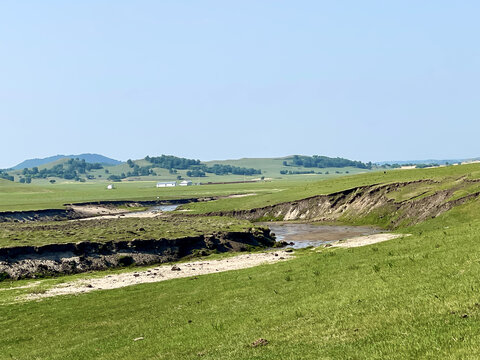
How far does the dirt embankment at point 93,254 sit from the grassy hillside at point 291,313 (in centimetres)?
2109

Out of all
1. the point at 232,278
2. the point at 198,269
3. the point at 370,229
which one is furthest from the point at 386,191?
the point at 232,278

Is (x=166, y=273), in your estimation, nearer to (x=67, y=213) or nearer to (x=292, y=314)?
(x=292, y=314)

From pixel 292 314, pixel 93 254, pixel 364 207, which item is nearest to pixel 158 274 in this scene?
pixel 93 254

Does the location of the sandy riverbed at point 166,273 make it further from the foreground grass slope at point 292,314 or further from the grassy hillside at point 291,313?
the foreground grass slope at point 292,314

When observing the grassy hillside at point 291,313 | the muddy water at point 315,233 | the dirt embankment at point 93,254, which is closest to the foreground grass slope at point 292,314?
the grassy hillside at point 291,313

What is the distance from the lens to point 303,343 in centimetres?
2197

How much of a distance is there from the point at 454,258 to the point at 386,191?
89274 mm

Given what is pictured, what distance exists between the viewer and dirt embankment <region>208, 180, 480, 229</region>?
95.8 m

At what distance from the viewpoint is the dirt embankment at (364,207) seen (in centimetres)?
9575

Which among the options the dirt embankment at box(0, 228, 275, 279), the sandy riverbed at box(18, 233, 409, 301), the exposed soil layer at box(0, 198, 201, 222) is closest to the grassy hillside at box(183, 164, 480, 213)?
the exposed soil layer at box(0, 198, 201, 222)

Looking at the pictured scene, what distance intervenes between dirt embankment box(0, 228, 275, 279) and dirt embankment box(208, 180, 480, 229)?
112 ft

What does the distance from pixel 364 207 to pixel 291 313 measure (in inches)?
3609

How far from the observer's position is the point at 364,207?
11644cm

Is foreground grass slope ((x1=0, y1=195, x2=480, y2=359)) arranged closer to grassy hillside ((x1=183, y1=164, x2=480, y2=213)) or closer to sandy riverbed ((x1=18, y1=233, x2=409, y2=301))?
sandy riverbed ((x1=18, y1=233, x2=409, y2=301))
